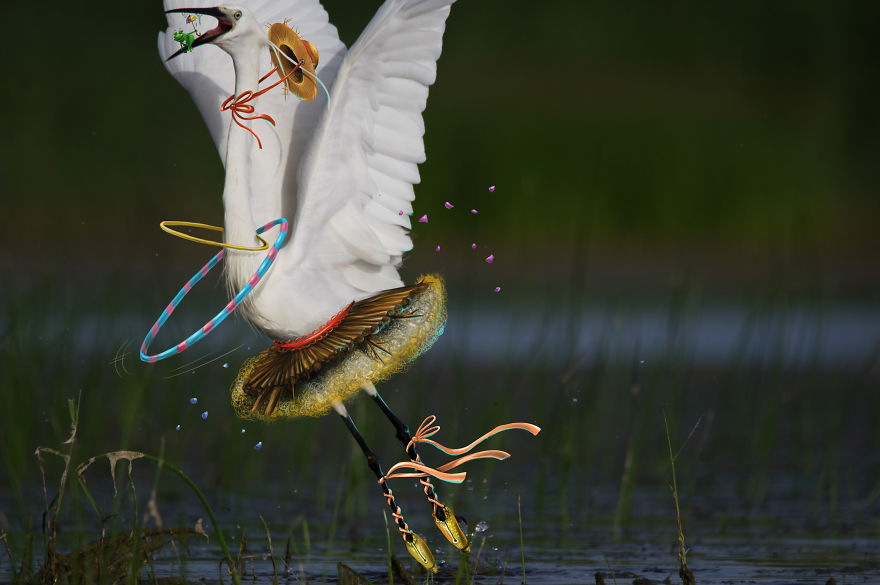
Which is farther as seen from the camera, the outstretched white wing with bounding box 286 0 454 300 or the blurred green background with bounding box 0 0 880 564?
the blurred green background with bounding box 0 0 880 564

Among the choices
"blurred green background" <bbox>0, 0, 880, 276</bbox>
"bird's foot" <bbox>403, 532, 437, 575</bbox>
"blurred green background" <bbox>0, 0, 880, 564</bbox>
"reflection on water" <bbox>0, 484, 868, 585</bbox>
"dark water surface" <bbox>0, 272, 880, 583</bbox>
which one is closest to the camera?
"bird's foot" <bbox>403, 532, 437, 575</bbox>

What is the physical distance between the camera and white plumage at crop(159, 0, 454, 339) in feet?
7.69

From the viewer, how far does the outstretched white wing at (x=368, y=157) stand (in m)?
2.34

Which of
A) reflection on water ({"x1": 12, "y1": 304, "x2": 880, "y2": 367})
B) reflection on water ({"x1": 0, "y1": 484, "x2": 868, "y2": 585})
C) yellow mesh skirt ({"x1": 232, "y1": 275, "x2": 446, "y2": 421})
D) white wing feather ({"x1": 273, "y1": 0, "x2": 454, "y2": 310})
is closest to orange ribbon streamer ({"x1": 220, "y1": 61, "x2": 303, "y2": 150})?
white wing feather ({"x1": 273, "y1": 0, "x2": 454, "y2": 310})

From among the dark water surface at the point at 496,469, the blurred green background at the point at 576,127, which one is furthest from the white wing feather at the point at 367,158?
the blurred green background at the point at 576,127

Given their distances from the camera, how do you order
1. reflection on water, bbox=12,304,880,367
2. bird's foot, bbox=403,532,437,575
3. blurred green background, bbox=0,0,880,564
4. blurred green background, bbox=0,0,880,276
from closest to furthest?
bird's foot, bbox=403,532,437,575, blurred green background, bbox=0,0,880,564, reflection on water, bbox=12,304,880,367, blurred green background, bbox=0,0,880,276

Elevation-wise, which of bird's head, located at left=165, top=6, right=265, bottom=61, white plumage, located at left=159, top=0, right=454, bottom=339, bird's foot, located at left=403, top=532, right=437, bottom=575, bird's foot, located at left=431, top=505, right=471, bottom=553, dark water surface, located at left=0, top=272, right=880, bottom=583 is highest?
bird's head, located at left=165, top=6, right=265, bottom=61

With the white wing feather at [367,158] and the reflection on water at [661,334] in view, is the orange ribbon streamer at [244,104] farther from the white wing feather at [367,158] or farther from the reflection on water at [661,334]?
the reflection on water at [661,334]

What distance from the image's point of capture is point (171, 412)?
3932 millimetres

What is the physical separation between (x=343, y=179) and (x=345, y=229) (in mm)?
93

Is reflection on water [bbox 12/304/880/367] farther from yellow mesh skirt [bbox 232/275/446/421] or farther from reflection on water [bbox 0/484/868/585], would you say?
yellow mesh skirt [bbox 232/275/446/421]

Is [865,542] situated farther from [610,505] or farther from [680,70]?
[680,70]

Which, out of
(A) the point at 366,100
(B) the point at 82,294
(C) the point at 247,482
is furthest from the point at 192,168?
(A) the point at 366,100

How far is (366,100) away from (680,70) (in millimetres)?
9406
